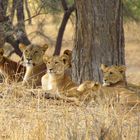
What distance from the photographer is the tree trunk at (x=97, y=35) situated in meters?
10.0

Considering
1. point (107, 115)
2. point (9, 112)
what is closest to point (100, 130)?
point (107, 115)

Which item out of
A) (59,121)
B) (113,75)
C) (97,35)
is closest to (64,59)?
(97,35)

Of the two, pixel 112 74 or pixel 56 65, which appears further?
pixel 112 74

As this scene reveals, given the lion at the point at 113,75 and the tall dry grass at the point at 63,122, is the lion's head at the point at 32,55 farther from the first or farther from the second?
the tall dry grass at the point at 63,122

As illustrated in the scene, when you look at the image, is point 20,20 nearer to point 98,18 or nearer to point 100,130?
point 98,18

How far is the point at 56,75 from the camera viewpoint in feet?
31.6

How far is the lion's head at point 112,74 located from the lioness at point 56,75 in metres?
0.59

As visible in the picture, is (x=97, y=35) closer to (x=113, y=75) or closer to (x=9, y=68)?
(x=113, y=75)

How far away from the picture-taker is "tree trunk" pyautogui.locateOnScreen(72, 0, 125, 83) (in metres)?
10.0

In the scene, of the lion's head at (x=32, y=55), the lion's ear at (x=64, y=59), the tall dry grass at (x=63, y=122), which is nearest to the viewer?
the tall dry grass at (x=63, y=122)

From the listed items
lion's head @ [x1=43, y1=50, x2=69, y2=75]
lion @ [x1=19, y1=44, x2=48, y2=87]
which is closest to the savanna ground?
lion's head @ [x1=43, y1=50, x2=69, y2=75]

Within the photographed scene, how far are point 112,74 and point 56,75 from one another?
2.93ft

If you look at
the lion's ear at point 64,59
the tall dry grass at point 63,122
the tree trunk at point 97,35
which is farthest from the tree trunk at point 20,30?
the tall dry grass at point 63,122

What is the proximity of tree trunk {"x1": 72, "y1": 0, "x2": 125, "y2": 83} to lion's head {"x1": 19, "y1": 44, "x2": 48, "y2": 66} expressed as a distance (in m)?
0.64
